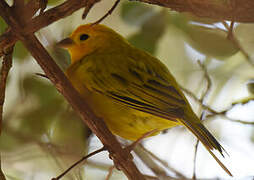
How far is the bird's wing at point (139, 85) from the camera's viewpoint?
99.5 inches

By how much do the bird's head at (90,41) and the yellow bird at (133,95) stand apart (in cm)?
29

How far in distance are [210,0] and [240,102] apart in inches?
34.6

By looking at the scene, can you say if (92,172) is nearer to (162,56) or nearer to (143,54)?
(143,54)

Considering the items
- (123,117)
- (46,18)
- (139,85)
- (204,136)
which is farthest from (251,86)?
(46,18)

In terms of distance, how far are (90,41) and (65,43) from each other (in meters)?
0.29

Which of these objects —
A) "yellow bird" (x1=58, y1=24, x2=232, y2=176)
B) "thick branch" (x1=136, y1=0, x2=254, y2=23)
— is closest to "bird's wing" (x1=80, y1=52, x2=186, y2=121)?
"yellow bird" (x1=58, y1=24, x2=232, y2=176)

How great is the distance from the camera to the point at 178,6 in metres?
2.13

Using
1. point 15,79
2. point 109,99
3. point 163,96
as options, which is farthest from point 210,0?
point 15,79

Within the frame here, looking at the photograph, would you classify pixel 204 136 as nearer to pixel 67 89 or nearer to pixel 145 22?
pixel 67 89

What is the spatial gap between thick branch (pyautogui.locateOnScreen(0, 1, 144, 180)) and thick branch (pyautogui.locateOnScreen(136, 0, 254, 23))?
0.62 metres

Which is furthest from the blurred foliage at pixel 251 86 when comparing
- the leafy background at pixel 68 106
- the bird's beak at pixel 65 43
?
the bird's beak at pixel 65 43

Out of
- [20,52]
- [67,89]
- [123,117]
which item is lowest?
[123,117]

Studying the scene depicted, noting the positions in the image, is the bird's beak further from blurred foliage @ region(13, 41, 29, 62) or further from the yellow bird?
blurred foliage @ region(13, 41, 29, 62)

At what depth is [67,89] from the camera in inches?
81.7
